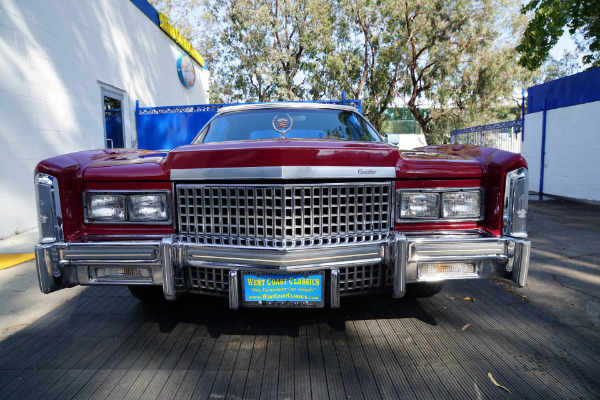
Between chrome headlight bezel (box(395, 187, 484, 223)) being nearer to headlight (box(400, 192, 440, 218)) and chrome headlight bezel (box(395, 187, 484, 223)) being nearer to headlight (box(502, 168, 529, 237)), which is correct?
headlight (box(400, 192, 440, 218))

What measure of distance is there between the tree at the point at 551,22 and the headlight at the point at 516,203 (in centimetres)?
984

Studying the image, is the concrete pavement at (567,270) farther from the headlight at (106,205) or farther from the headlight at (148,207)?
the headlight at (106,205)

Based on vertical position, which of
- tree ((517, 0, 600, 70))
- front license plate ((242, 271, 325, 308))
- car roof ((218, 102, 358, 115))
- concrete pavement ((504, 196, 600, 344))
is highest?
tree ((517, 0, 600, 70))

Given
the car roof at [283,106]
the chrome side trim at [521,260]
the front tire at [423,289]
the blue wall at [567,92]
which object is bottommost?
the front tire at [423,289]

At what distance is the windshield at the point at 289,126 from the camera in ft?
10.9

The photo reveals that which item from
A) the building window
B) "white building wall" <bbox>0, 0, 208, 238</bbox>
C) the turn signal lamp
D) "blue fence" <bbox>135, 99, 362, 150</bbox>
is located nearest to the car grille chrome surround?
the turn signal lamp

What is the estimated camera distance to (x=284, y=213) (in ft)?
7.38

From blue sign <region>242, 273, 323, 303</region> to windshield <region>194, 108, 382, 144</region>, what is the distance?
52.2 inches

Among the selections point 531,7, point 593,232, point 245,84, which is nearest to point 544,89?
point 531,7

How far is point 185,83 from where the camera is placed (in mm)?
14859

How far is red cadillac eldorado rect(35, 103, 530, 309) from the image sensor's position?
2268 mm

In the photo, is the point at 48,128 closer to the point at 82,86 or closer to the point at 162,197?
the point at 82,86

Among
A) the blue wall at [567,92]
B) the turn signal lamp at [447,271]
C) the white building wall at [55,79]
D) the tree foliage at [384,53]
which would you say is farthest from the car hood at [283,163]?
the tree foliage at [384,53]

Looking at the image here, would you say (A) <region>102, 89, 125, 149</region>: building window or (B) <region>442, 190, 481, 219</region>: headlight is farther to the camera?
(A) <region>102, 89, 125, 149</region>: building window
